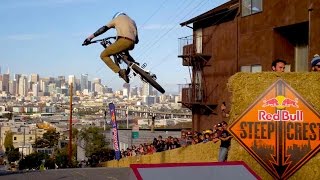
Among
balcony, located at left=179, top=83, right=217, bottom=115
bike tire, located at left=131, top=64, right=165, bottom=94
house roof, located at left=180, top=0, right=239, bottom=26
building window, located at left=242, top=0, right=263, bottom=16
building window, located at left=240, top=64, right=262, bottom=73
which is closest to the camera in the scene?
bike tire, located at left=131, top=64, right=165, bottom=94

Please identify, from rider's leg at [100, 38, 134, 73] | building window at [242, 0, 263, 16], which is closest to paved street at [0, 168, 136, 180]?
rider's leg at [100, 38, 134, 73]

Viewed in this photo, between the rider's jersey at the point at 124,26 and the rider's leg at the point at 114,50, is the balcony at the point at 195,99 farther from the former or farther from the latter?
the rider's jersey at the point at 124,26

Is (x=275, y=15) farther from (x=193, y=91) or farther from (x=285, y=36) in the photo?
(x=193, y=91)

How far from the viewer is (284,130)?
25.2ft

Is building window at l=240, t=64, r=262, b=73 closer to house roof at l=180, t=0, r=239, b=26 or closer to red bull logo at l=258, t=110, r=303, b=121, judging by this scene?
house roof at l=180, t=0, r=239, b=26

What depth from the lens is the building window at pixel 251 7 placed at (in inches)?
1007

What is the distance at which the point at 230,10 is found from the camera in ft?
98.3

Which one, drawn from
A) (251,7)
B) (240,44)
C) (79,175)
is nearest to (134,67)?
(79,175)

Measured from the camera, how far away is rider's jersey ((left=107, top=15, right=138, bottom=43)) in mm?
7980

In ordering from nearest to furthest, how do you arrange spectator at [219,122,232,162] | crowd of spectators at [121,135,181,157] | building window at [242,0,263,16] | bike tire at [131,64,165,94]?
bike tire at [131,64,165,94]
spectator at [219,122,232,162]
crowd of spectators at [121,135,181,157]
building window at [242,0,263,16]

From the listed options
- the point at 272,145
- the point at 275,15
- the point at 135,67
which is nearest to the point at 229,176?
the point at 272,145

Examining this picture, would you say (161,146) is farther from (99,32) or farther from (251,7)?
(99,32)

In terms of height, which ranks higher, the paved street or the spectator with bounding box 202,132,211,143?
the spectator with bounding box 202,132,211,143

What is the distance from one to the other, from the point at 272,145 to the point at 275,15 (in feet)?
57.5
